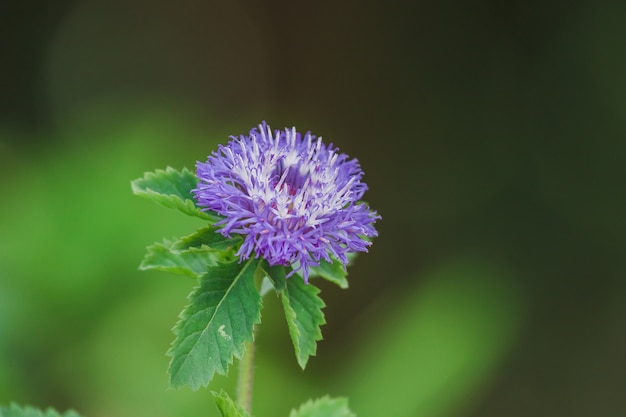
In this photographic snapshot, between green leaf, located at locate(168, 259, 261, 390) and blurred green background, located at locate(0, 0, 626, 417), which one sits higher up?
blurred green background, located at locate(0, 0, 626, 417)

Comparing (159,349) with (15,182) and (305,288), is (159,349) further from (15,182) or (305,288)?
(305,288)

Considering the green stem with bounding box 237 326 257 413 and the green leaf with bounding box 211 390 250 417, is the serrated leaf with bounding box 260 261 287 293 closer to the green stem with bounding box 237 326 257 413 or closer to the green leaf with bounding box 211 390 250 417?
the green stem with bounding box 237 326 257 413

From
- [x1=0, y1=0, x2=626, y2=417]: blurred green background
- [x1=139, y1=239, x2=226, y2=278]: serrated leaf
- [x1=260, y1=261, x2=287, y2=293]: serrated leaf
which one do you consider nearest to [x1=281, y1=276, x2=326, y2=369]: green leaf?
[x1=260, y1=261, x2=287, y2=293]: serrated leaf

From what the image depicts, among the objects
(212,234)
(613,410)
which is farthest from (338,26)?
(212,234)

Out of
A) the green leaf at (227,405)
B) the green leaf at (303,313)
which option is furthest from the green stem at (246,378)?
the green leaf at (227,405)

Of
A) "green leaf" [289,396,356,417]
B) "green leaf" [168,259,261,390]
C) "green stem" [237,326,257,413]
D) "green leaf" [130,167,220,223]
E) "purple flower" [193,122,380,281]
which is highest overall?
"green leaf" [130,167,220,223]

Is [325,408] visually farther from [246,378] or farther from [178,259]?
[178,259]
